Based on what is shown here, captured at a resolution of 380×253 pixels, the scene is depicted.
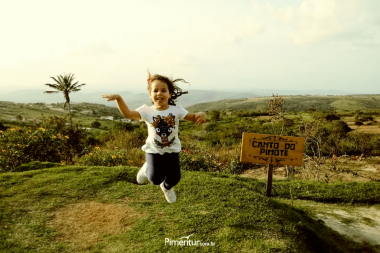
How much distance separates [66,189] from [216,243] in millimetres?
3782

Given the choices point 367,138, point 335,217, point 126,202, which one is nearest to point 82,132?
point 126,202

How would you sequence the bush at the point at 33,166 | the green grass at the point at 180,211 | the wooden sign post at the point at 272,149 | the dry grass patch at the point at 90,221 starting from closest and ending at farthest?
the green grass at the point at 180,211
the dry grass patch at the point at 90,221
the wooden sign post at the point at 272,149
the bush at the point at 33,166

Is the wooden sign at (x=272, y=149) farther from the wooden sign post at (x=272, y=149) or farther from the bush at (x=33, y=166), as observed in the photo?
the bush at (x=33, y=166)

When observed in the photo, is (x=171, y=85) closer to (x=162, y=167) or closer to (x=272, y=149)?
(x=162, y=167)

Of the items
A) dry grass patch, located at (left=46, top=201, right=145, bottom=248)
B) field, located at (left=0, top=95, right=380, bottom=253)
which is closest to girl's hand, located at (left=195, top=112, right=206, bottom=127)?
field, located at (left=0, top=95, right=380, bottom=253)

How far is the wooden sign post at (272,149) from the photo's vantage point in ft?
18.3

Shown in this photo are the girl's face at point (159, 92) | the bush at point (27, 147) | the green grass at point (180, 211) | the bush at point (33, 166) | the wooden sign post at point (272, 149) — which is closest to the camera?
the girl's face at point (159, 92)

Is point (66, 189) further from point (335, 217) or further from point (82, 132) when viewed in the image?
point (82, 132)

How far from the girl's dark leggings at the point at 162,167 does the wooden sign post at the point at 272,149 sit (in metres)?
2.55

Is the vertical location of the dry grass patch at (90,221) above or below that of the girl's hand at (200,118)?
below

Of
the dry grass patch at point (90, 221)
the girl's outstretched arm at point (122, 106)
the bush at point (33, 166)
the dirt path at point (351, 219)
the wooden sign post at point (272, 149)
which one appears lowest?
the dirt path at point (351, 219)

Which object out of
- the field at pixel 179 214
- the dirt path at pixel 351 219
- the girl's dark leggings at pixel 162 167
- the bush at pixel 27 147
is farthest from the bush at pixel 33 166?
the dirt path at pixel 351 219

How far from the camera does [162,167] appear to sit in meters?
3.43

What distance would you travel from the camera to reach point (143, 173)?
382 centimetres
